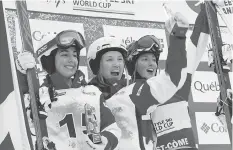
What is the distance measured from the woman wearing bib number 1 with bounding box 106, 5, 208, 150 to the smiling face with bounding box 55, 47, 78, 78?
0.32 meters

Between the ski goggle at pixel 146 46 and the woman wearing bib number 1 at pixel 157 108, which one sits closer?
the woman wearing bib number 1 at pixel 157 108

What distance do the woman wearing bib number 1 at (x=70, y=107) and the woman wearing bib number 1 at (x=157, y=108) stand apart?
14cm

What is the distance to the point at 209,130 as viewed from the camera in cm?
465

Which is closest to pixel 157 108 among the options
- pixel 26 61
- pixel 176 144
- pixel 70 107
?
pixel 176 144

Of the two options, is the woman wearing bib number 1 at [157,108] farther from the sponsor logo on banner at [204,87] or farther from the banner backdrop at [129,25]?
the sponsor logo on banner at [204,87]

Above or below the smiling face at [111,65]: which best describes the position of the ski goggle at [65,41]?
above

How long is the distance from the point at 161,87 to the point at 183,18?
43 centimetres

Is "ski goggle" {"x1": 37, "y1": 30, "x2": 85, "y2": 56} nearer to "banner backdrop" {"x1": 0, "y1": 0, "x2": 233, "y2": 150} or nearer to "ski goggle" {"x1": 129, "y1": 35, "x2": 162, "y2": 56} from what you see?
"ski goggle" {"x1": 129, "y1": 35, "x2": 162, "y2": 56}

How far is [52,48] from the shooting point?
3045mm

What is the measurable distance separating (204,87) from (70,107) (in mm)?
2217

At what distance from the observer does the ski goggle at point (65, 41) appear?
301 centimetres

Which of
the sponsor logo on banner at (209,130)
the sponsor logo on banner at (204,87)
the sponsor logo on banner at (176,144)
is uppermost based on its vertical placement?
the sponsor logo on banner at (204,87)

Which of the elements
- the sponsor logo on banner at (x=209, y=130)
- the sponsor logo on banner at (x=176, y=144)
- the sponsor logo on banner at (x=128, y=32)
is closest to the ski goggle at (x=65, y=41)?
the sponsor logo on banner at (x=176, y=144)

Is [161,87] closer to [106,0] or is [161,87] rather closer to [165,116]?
[165,116]
